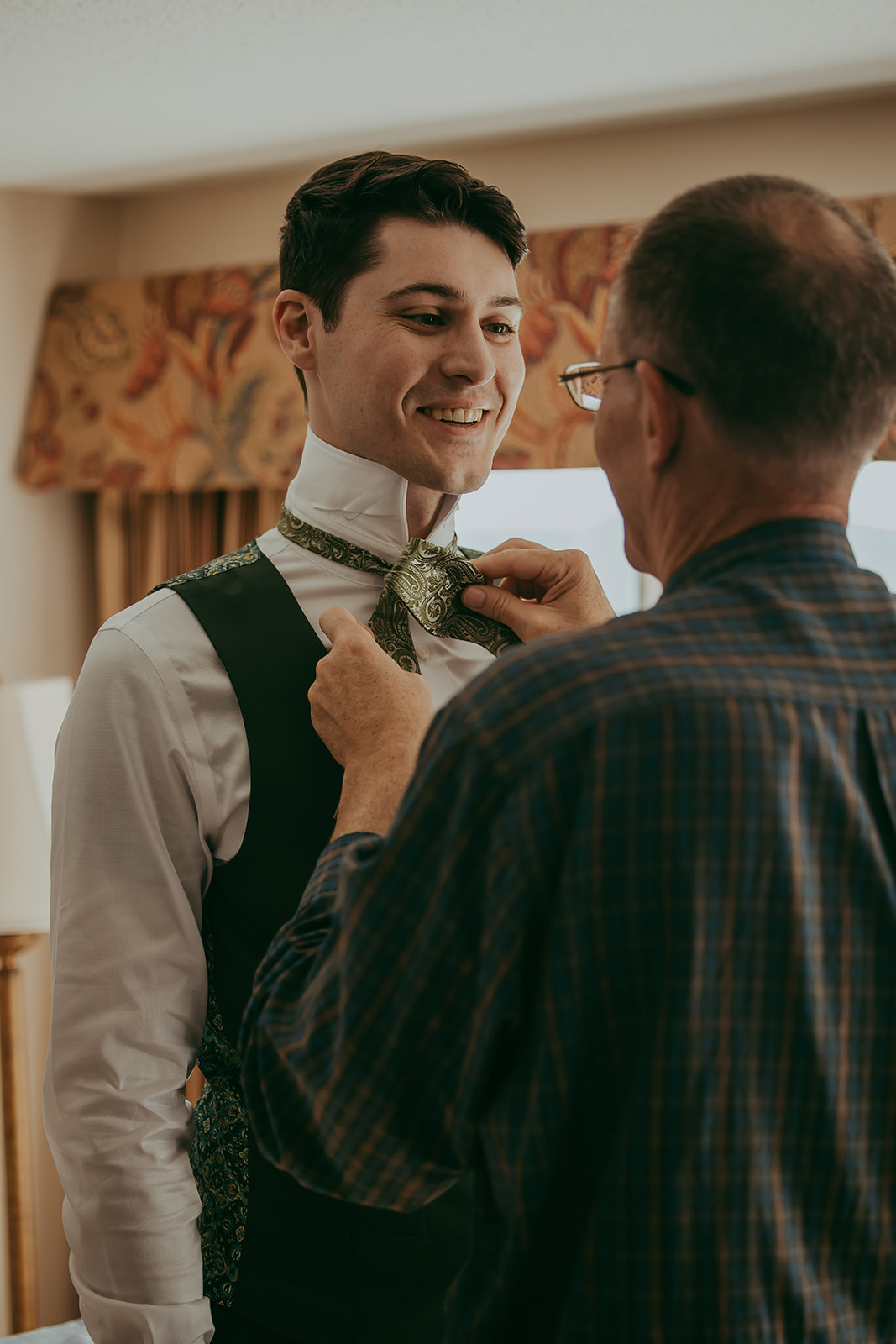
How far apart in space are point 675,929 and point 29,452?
121 inches

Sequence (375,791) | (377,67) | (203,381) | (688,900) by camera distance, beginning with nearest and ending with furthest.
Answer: (688,900) → (375,791) → (377,67) → (203,381)

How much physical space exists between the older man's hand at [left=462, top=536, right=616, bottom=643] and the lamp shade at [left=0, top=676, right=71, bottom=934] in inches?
63.6

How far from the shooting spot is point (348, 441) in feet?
4.08

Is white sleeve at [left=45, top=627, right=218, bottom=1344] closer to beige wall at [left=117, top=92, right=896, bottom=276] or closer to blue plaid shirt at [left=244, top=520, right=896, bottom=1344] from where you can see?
blue plaid shirt at [left=244, top=520, right=896, bottom=1344]

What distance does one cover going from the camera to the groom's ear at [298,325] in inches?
49.6

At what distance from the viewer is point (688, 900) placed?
62cm

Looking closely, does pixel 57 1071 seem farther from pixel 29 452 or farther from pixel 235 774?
pixel 29 452

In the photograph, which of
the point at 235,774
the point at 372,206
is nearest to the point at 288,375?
the point at 372,206

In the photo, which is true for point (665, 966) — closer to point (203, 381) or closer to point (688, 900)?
point (688, 900)

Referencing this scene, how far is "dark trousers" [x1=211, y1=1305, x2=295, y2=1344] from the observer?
1.11m

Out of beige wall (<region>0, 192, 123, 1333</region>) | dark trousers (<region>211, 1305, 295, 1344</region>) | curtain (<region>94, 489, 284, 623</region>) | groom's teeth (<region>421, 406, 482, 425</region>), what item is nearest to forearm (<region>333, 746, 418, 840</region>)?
groom's teeth (<region>421, 406, 482, 425</region>)

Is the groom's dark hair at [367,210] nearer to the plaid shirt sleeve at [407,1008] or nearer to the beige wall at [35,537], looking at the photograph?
the plaid shirt sleeve at [407,1008]

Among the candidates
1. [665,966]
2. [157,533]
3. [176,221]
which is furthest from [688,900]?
[176,221]

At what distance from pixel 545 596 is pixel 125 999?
0.60 meters
